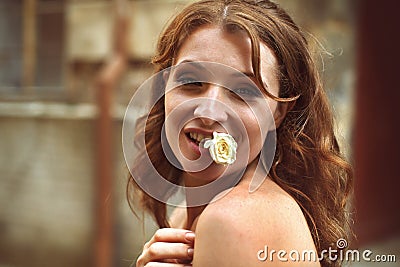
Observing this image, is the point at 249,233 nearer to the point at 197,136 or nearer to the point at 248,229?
the point at 248,229

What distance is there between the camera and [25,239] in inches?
124

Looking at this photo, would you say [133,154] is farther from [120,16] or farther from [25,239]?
[25,239]

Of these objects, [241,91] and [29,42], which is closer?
[241,91]

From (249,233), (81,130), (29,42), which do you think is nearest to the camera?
(249,233)

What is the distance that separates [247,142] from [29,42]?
350cm

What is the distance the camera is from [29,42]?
392cm

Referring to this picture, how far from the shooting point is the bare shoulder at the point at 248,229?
60cm

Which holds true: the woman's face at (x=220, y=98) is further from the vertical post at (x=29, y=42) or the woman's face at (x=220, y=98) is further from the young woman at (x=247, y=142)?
the vertical post at (x=29, y=42)

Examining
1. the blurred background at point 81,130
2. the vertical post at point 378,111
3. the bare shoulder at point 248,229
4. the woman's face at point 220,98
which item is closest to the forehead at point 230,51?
the woman's face at point 220,98

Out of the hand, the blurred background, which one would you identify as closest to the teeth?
the hand

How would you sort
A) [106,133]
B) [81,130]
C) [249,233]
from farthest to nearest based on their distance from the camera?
[81,130]
[106,133]
[249,233]

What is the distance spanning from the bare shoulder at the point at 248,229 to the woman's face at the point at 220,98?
37 millimetres

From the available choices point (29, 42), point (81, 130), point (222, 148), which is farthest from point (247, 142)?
point (29, 42)

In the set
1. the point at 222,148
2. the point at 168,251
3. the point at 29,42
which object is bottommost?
the point at 168,251
